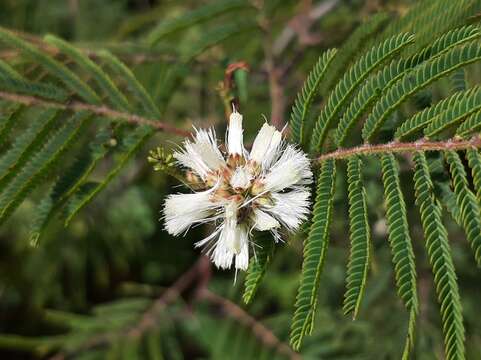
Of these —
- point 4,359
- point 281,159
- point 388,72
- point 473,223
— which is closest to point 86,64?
point 281,159

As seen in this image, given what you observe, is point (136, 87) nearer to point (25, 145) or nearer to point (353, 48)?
point (25, 145)

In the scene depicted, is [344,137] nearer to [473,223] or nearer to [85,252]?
[473,223]

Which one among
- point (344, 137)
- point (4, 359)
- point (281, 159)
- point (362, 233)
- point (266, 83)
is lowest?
point (4, 359)

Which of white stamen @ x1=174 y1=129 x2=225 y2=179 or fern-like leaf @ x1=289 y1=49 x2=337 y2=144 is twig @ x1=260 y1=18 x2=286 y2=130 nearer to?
fern-like leaf @ x1=289 y1=49 x2=337 y2=144

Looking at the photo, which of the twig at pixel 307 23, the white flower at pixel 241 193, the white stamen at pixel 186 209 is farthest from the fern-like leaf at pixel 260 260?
the twig at pixel 307 23

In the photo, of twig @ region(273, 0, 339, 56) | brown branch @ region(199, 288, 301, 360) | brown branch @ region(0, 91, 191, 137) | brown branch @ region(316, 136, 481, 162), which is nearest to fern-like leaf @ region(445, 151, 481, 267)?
brown branch @ region(316, 136, 481, 162)

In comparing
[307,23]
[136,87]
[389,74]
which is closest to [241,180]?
[389,74]

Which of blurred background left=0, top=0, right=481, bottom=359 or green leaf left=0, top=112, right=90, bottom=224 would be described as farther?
blurred background left=0, top=0, right=481, bottom=359
